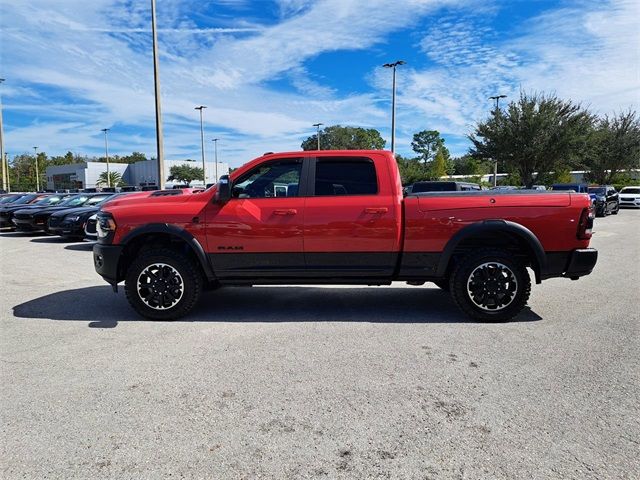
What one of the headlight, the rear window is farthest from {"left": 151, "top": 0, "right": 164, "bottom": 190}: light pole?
the headlight

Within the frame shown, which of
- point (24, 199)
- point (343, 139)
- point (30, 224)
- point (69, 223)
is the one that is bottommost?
point (30, 224)

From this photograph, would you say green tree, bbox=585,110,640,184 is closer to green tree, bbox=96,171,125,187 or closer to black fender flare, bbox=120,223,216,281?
black fender flare, bbox=120,223,216,281

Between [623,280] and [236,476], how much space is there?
24.8 ft

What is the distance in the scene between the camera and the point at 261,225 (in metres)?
5.22

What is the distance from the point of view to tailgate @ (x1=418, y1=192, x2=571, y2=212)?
16.8ft

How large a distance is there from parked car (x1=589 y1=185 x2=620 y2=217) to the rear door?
2177 centimetres

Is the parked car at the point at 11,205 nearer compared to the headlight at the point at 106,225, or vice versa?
the headlight at the point at 106,225

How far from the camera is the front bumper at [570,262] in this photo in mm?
5129

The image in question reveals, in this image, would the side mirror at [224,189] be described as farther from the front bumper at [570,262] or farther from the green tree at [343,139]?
the green tree at [343,139]

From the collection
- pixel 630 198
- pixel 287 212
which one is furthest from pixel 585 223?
pixel 630 198

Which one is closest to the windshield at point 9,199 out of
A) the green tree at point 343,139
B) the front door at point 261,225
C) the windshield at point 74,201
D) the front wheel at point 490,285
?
the windshield at point 74,201

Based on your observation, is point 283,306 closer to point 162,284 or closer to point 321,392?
point 162,284

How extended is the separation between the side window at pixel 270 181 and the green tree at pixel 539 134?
95.7 ft

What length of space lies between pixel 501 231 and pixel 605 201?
75.3 feet
